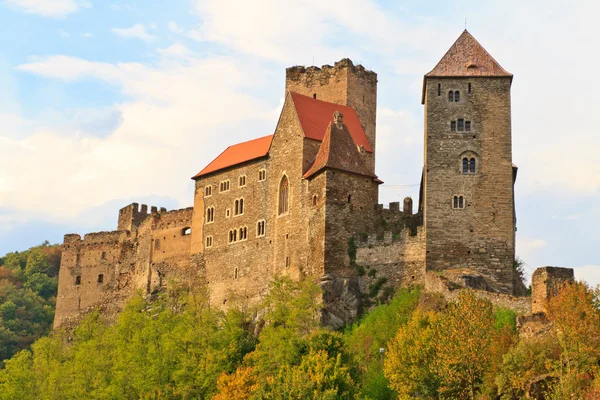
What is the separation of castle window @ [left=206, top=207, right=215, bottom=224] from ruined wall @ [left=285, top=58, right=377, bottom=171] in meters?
11.0

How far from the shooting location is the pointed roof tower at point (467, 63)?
68688mm

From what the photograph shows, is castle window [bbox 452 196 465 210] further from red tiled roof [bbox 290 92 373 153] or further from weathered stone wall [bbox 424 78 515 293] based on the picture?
red tiled roof [bbox 290 92 373 153]

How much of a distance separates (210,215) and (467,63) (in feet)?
76.2

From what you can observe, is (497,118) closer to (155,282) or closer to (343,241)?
(343,241)

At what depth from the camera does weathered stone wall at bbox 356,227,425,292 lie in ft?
218

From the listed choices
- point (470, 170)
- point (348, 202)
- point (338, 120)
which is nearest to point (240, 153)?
point (338, 120)

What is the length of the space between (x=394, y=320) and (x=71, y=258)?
39550 mm

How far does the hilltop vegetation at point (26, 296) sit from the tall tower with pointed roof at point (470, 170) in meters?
55.4

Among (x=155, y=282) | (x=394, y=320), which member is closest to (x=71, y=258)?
(x=155, y=282)

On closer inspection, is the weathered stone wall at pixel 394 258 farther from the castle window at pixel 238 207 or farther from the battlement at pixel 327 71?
the battlement at pixel 327 71

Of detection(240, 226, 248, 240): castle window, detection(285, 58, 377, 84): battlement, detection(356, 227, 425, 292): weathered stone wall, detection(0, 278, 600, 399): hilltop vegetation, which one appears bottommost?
detection(0, 278, 600, 399): hilltop vegetation

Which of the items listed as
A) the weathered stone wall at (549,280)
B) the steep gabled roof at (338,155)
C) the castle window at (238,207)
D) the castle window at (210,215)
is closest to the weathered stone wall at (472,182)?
the steep gabled roof at (338,155)

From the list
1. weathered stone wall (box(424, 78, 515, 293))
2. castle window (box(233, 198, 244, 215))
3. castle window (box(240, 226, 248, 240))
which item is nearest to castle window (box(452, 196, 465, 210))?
weathered stone wall (box(424, 78, 515, 293))

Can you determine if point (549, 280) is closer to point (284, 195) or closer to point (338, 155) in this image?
point (338, 155)
